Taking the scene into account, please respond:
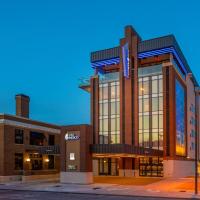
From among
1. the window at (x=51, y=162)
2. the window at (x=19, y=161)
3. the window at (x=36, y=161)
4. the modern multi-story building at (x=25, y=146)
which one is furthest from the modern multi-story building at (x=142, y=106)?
the window at (x=19, y=161)

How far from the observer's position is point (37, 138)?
5862 centimetres

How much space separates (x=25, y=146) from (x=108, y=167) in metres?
16.3

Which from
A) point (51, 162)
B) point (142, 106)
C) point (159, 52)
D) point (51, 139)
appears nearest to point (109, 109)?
point (142, 106)

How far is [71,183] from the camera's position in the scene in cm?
4453

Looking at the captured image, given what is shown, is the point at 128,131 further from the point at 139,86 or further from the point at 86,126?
the point at 86,126

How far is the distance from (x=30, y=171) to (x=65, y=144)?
10.3 metres

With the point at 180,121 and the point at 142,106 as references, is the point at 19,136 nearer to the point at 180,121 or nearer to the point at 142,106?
the point at 142,106

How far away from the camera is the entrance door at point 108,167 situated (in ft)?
209

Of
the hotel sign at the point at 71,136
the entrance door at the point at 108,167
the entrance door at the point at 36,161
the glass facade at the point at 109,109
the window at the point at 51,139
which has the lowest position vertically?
the entrance door at the point at 108,167

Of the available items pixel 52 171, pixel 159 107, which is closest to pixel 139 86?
pixel 159 107

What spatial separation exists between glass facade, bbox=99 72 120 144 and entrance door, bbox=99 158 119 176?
3128 millimetres

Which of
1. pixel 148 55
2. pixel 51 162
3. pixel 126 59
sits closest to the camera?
pixel 51 162

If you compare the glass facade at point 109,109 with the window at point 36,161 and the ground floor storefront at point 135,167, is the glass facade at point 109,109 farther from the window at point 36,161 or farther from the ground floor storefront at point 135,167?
the window at point 36,161

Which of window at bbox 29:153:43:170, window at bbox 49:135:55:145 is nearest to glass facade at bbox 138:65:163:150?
window at bbox 49:135:55:145
